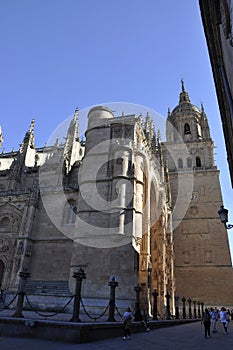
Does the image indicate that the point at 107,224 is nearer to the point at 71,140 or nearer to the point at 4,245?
the point at 4,245

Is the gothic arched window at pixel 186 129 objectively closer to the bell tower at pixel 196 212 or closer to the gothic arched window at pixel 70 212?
the bell tower at pixel 196 212

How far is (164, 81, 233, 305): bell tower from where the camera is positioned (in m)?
30.3

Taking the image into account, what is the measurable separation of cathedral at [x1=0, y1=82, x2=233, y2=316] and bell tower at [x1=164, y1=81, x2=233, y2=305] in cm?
12

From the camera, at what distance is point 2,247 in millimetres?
22250

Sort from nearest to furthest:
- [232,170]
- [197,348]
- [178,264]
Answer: [197,348], [232,170], [178,264]

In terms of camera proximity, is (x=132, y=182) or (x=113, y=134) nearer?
(x=132, y=182)

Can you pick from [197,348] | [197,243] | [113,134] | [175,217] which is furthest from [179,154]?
[197,348]

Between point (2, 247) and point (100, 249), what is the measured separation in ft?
31.6

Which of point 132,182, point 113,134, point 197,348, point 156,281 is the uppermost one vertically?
point 113,134

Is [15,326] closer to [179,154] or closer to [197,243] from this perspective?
[197,243]

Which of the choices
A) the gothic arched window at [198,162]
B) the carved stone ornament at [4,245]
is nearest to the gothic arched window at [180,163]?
the gothic arched window at [198,162]

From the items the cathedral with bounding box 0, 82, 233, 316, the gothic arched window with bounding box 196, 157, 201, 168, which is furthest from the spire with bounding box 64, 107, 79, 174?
the gothic arched window with bounding box 196, 157, 201, 168

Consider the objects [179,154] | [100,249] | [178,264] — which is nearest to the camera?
[100,249]

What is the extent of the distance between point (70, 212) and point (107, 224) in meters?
4.93
